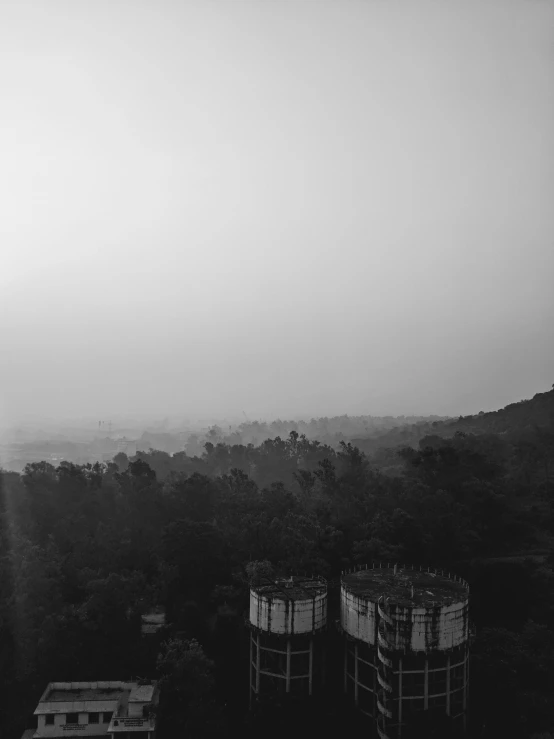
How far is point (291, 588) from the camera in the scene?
28.8 meters

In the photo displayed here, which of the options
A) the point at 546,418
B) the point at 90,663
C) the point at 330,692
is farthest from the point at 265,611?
the point at 546,418

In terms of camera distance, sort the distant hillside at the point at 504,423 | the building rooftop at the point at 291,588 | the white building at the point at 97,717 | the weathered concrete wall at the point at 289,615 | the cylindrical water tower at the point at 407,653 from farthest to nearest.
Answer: the distant hillside at the point at 504,423 → the building rooftop at the point at 291,588 → the weathered concrete wall at the point at 289,615 → the white building at the point at 97,717 → the cylindrical water tower at the point at 407,653

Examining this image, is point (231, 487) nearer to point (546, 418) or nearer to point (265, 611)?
point (265, 611)

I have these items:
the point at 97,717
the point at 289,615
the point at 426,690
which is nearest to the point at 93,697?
the point at 97,717

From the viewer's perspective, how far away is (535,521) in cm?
4953

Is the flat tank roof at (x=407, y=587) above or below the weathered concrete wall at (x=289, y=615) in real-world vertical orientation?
above

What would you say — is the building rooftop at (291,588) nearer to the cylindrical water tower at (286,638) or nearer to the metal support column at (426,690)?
the cylindrical water tower at (286,638)

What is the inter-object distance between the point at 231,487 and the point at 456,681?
2828 cm

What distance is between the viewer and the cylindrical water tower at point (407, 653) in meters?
23.9

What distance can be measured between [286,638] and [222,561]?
12216 mm

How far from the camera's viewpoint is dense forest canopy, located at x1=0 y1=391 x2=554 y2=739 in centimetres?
2784

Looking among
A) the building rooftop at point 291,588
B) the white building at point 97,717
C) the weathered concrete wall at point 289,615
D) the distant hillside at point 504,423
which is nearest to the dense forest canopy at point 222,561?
the white building at point 97,717

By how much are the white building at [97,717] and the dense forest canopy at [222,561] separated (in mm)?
1174

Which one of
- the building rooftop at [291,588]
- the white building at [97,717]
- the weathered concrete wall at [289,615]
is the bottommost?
the white building at [97,717]
